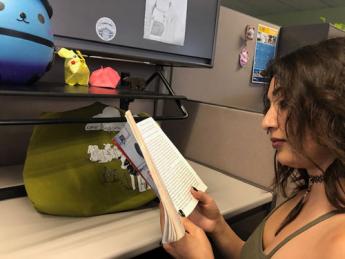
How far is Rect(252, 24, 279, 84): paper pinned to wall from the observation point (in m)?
1.54

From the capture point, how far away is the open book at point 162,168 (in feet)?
1.67

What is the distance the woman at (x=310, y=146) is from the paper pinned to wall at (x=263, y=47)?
0.98m

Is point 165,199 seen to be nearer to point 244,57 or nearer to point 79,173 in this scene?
point 79,173

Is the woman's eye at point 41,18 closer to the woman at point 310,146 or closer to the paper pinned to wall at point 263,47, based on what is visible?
the woman at point 310,146

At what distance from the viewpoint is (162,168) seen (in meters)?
0.59

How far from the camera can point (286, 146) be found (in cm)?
56

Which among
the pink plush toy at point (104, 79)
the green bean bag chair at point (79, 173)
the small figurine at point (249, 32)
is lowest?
the green bean bag chair at point (79, 173)

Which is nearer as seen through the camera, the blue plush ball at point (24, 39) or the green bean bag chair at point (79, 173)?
the blue plush ball at point (24, 39)

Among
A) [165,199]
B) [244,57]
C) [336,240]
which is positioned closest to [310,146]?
[336,240]

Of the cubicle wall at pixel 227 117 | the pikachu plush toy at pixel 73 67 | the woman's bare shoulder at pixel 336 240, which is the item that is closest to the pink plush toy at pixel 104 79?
the pikachu plush toy at pixel 73 67

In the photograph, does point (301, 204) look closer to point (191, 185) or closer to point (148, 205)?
point (191, 185)

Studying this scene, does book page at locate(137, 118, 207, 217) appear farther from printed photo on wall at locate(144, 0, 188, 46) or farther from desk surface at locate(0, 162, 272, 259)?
printed photo on wall at locate(144, 0, 188, 46)

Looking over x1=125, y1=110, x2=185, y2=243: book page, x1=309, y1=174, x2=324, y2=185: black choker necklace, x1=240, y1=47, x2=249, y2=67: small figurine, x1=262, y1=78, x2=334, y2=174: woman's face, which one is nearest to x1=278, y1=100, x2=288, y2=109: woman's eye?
x1=262, y1=78, x2=334, y2=174: woman's face

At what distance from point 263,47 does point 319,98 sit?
1.16 metres
